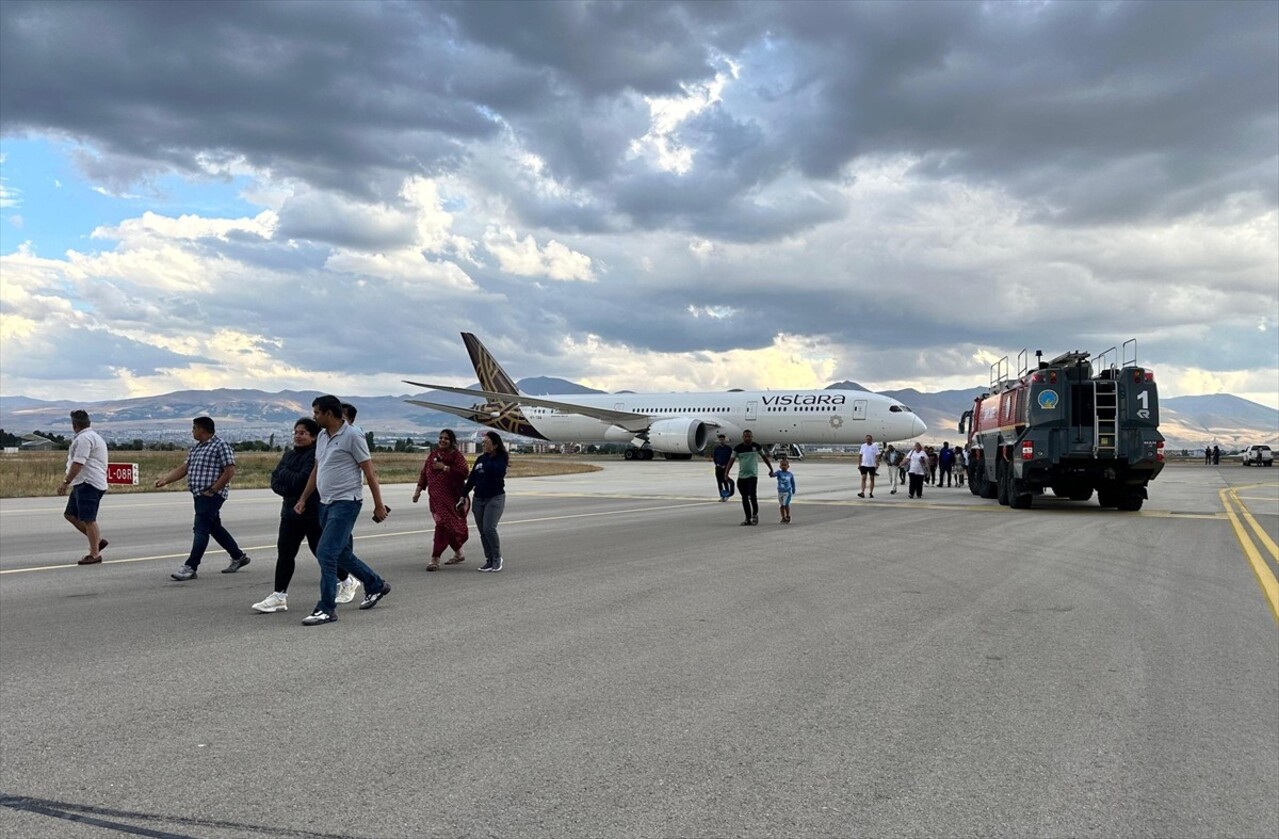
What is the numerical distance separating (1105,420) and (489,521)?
45.6ft

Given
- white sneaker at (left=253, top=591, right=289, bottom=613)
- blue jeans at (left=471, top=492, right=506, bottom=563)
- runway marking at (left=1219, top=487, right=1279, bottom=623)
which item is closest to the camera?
white sneaker at (left=253, top=591, right=289, bottom=613)

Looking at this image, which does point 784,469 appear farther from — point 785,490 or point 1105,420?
point 1105,420

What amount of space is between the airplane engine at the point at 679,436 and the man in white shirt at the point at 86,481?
40071 mm

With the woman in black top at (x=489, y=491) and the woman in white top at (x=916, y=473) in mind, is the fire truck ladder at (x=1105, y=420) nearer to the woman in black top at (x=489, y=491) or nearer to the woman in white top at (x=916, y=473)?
the woman in white top at (x=916, y=473)

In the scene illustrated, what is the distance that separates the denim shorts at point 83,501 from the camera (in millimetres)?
10727

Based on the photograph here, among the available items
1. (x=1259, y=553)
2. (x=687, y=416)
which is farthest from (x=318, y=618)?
(x=687, y=416)

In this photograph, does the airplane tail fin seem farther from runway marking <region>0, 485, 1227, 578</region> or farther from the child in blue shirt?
the child in blue shirt

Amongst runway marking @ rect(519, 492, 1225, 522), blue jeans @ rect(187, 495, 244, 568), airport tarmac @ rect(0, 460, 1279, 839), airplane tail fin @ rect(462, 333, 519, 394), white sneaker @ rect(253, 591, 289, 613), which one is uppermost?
airplane tail fin @ rect(462, 333, 519, 394)

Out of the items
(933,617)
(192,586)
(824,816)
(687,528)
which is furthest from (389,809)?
(687,528)

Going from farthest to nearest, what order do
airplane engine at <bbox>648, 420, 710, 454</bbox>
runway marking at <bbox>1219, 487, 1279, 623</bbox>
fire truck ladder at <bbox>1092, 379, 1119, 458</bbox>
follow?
1. airplane engine at <bbox>648, 420, 710, 454</bbox>
2. fire truck ladder at <bbox>1092, 379, 1119, 458</bbox>
3. runway marking at <bbox>1219, 487, 1279, 623</bbox>

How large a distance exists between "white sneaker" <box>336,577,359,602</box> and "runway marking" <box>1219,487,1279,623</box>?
791cm

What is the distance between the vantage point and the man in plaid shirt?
992 cm

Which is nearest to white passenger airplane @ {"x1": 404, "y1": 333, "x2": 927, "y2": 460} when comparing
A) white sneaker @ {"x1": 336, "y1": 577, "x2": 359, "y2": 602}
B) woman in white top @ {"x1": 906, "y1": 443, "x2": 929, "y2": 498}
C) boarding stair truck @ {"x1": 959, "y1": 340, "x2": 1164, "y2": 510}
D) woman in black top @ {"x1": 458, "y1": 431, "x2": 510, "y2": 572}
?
woman in white top @ {"x1": 906, "y1": 443, "x2": 929, "y2": 498}

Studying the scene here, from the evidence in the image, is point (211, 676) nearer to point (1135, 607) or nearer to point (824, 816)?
point (824, 816)
